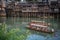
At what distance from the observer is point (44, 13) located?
143 feet

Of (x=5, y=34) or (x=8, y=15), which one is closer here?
(x=5, y=34)

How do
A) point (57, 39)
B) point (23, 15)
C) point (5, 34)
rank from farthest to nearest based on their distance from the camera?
point (23, 15) < point (57, 39) < point (5, 34)

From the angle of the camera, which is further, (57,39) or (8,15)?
(8,15)

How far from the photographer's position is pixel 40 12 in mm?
43906

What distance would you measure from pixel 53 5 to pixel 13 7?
720 centimetres

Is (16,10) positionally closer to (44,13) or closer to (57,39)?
(44,13)

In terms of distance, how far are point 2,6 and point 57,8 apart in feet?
32.1

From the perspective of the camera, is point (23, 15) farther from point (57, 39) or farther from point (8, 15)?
point (57, 39)

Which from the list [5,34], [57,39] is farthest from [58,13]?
[5,34]

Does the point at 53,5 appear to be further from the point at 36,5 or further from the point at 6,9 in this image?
the point at 6,9

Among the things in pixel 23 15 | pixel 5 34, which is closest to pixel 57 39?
pixel 5 34

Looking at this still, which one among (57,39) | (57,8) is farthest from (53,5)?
(57,39)

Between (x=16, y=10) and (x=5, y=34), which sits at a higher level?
(x=5, y=34)

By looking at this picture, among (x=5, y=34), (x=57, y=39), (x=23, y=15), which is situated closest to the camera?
(x=5, y=34)
